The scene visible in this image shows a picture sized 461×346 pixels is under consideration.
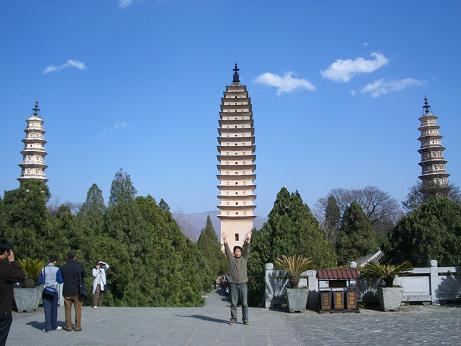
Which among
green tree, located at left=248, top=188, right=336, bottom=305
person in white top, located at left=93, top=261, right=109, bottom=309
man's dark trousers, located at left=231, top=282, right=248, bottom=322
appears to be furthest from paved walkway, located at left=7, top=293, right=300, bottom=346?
green tree, located at left=248, top=188, right=336, bottom=305

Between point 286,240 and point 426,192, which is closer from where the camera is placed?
point 286,240

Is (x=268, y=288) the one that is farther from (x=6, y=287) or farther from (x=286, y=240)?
(x=6, y=287)

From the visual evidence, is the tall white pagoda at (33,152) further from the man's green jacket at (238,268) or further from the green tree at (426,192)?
the man's green jacket at (238,268)

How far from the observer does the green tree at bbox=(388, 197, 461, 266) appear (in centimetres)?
1705

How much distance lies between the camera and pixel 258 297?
1723cm

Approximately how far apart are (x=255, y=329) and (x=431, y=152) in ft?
235

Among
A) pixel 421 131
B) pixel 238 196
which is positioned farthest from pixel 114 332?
pixel 421 131

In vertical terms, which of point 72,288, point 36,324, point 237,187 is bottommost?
point 36,324

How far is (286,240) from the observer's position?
17047 millimetres

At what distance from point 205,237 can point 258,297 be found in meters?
47.2

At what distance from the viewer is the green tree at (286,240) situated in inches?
661

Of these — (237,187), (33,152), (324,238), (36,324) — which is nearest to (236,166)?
(237,187)

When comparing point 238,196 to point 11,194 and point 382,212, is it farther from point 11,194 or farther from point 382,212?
point 11,194

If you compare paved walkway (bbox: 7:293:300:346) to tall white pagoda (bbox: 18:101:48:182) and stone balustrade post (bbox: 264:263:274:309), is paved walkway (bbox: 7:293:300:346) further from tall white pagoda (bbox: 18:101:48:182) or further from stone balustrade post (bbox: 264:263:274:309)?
tall white pagoda (bbox: 18:101:48:182)
